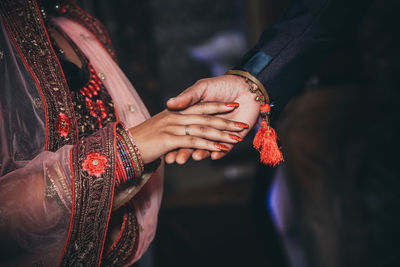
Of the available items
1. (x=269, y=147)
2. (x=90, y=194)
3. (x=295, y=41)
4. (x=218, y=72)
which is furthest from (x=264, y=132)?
(x=218, y=72)

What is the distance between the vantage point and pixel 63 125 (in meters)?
0.54

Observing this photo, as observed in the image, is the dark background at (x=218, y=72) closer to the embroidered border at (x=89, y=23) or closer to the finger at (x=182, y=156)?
the finger at (x=182, y=156)

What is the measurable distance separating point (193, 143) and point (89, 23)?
539mm

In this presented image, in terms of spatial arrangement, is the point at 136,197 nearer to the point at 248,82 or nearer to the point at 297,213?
the point at 248,82

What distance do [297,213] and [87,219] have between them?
1.40m

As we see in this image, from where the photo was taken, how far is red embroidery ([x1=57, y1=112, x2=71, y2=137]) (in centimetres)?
53

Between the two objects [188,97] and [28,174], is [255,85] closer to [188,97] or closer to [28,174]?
[188,97]

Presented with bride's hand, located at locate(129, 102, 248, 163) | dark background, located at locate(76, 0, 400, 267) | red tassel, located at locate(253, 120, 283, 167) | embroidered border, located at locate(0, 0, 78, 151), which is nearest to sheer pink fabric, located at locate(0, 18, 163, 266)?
embroidered border, located at locate(0, 0, 78, 151)

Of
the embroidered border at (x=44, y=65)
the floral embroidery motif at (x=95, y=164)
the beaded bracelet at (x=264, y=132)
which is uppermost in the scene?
the embroidered border at (x=44, y=65)

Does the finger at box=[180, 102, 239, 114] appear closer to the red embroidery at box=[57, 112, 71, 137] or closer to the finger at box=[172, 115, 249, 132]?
the finger at box=[172, 115, 249, 132]

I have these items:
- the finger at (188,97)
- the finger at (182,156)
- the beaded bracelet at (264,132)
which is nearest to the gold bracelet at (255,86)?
the beaded bracelet at (264,132)

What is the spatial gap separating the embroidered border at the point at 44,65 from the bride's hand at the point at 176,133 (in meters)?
0.14

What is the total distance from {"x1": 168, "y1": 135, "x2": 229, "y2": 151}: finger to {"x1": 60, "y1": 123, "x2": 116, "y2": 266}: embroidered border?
0.36 ft

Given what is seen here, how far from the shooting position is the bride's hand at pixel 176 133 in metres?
0.50
